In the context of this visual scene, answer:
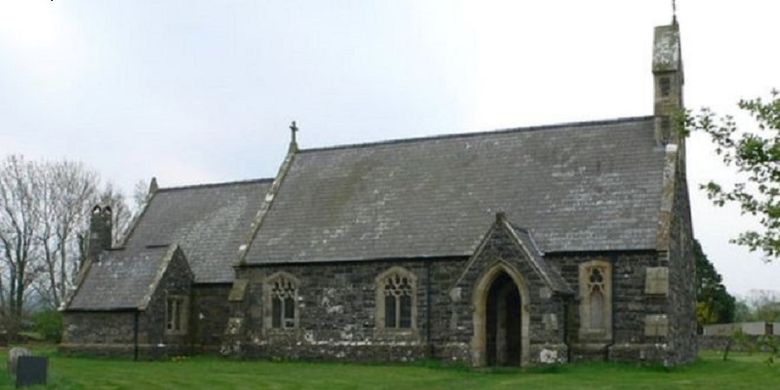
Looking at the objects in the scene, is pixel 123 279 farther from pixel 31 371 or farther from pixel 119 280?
pixel 31 371

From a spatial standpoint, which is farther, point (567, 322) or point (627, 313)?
point (567, 322)

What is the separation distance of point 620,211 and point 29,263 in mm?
46391

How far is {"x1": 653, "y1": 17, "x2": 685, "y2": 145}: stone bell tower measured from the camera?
119 feet

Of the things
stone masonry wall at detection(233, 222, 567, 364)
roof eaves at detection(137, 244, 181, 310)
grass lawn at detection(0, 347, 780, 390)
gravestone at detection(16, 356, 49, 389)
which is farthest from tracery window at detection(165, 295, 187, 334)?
gravestone at detection(16, 356, 49, 389)

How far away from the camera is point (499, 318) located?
35.7 m

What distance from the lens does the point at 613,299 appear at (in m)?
33.4

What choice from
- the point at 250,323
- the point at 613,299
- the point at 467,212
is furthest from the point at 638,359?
the point at 250,323

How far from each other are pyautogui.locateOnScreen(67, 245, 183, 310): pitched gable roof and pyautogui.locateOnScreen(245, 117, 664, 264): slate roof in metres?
4.08

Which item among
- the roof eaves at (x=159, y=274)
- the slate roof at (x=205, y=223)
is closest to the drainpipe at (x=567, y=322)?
the slate roof at (x=205, y=223)

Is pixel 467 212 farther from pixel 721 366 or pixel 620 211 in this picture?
pixel 721 366

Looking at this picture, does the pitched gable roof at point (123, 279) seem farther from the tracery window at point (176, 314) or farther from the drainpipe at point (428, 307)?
the drainpipe at point (428, 307)

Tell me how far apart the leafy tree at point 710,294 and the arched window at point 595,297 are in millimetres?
39396

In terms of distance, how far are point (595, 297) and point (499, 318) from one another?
12.0 feet

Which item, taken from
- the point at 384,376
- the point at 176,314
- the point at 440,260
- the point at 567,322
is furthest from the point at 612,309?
the point at 176,314
